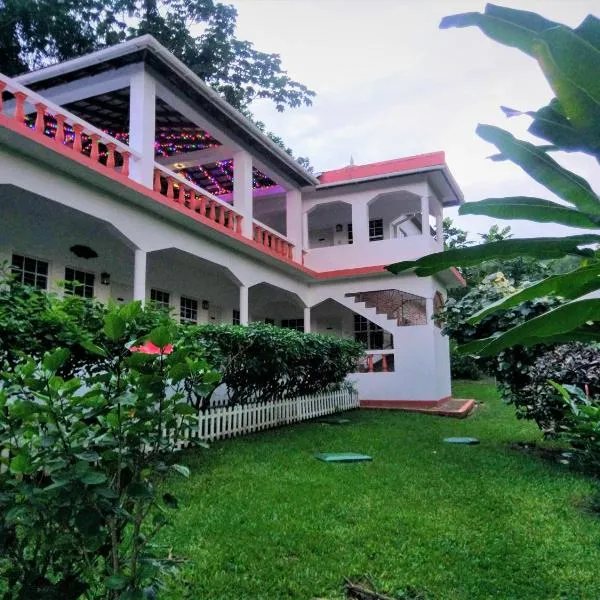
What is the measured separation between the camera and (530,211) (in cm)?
110

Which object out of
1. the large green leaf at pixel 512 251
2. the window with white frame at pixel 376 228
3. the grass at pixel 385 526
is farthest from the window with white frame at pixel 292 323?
the large green leaf at pixel 512 251

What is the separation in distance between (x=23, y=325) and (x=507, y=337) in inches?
193

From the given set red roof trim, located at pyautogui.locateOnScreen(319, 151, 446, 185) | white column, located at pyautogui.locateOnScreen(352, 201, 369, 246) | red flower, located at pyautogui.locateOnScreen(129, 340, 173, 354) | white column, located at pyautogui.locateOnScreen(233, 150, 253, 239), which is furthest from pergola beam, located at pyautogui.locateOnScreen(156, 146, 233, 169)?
red flower, located at pyautogui.locateOnScreen(129, 340, 173, 354)

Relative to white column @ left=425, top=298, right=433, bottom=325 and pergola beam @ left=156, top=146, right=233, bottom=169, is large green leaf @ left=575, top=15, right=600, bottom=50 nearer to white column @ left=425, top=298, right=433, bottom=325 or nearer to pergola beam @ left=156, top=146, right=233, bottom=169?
pergola beam @ left=156, top=146, right=233, bottom=169

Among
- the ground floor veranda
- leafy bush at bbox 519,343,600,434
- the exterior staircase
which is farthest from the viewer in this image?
the exterior staircase

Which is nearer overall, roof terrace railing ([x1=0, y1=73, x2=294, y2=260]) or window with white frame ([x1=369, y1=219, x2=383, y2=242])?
roof terrace railing ([x1=0, y1=73, x2=294, y2=260])

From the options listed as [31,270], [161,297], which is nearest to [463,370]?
[161,297]

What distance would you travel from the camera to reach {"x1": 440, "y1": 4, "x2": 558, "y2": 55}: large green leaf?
893mm

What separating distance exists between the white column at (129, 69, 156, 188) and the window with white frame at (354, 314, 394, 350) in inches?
395

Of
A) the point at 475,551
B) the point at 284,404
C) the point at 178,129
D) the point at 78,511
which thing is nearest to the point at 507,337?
the point at 78,511

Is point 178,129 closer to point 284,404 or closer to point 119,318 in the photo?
point 284,404

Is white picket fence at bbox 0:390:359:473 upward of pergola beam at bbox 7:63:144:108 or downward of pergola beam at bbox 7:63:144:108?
downward

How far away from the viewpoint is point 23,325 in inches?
189

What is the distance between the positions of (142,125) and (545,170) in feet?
30.4
